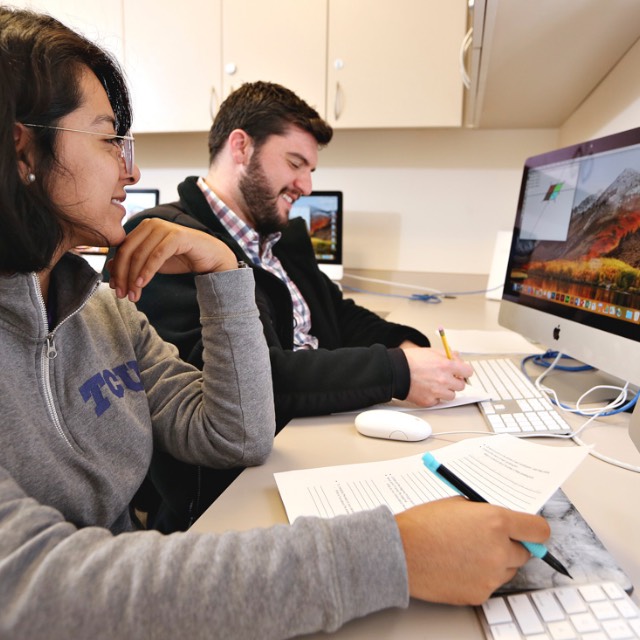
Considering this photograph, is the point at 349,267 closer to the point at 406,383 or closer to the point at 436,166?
the point at 436,166

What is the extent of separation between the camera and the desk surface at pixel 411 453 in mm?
430

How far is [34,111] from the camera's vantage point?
1.79 feet

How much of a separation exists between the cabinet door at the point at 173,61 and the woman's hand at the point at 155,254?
153 cm

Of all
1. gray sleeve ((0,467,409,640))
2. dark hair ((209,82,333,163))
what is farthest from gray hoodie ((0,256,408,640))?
dark hair ((209,82,333,163))

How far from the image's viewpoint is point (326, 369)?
2.96 ft

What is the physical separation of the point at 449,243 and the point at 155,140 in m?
1.45

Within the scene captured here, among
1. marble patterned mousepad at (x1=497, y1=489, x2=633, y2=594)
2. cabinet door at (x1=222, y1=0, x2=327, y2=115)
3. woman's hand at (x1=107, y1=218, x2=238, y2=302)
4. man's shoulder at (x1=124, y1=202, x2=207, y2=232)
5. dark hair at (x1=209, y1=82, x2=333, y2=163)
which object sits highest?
cabinet door at (x1=222, y1=0, x2=327, y2=115)

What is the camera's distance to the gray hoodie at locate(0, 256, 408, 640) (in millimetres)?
376

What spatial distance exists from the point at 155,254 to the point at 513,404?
24.6 inches

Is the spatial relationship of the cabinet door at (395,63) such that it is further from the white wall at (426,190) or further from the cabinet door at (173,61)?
the cabinet door at (173,61)

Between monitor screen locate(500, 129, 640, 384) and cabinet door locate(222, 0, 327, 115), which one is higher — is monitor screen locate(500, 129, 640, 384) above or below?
below

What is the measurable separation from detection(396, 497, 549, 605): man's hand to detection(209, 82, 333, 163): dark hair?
116 centimetres

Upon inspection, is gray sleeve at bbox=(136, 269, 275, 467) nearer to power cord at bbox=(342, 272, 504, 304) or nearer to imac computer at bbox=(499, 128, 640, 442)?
imac computer at bbox=(499, 128, 640, 442)

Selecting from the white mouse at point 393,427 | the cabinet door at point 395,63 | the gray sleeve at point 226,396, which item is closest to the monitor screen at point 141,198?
the cabinet door at point 395,63
